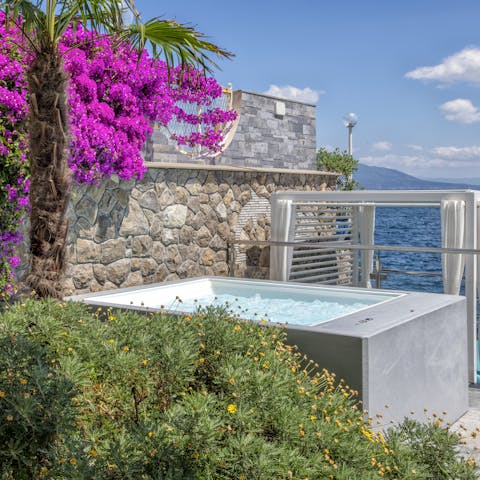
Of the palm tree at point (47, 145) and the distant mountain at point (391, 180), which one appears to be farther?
the distant mountain at point (391, 180)

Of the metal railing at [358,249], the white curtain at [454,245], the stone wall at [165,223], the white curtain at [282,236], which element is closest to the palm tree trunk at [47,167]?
the stone wall at [165,223]

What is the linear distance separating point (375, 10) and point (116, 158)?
10.8 metres

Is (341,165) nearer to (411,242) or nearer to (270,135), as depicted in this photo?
(270,135)

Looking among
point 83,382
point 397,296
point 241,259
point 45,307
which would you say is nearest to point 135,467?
point 83,382

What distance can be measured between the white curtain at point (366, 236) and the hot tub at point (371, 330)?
2368mm

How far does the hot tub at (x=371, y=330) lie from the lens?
491 cm

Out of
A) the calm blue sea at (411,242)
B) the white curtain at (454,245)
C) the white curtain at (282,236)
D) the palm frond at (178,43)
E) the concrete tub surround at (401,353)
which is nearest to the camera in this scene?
the concrete tub surround at (401,353)

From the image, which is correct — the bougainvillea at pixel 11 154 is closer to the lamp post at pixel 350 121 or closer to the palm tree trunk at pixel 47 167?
the palm tree trunk at pixel 47 167

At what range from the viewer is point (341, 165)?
19281 millimetres

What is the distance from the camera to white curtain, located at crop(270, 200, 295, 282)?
31.5 ft

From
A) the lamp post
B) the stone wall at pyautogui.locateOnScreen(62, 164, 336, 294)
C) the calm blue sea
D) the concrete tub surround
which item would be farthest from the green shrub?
the lamp post

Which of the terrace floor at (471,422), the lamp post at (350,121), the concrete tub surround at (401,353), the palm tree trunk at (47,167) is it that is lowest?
the terrace floor at (471,422)

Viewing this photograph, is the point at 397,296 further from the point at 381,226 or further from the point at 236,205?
the point at 381,226

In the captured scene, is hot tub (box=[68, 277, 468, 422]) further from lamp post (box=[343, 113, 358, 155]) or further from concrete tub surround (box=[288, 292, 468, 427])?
lamp post (box=[343, 113, 358, 155])
